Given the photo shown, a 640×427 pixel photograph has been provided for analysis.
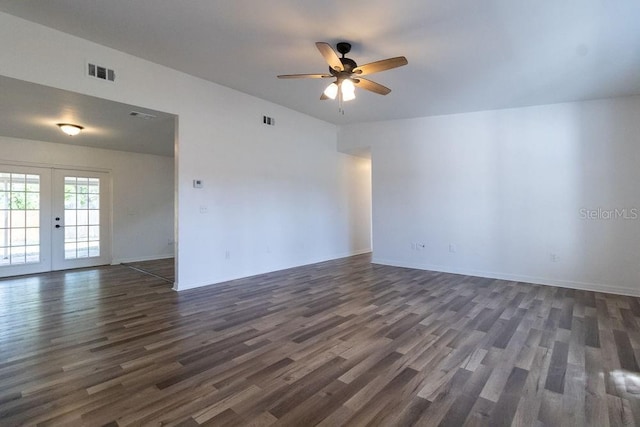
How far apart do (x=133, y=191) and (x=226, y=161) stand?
3831mm

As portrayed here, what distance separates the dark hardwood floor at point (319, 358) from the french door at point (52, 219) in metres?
2.11

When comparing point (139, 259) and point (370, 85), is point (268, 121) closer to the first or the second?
point (370, 85)

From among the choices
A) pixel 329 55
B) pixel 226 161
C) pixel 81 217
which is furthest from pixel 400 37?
pixel 81 217

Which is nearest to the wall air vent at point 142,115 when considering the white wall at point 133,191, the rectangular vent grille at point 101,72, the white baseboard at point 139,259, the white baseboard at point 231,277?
the rectangular vent grille at point 101,72

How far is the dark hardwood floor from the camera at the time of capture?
6.11ft

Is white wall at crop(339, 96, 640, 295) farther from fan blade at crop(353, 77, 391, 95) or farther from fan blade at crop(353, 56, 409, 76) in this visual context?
fan blade at crop(353, 56, 409, 76)

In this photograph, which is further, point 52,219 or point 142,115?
point 52,219

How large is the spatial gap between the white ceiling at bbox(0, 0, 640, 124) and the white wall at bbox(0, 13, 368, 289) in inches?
9.2

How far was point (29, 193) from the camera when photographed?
6047 millimetres

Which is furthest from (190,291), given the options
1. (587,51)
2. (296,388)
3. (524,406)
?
(587,51)

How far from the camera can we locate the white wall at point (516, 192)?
454cm

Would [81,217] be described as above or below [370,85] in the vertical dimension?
below

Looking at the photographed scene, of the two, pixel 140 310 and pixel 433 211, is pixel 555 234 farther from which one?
pixel 140 310

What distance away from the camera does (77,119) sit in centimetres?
463
